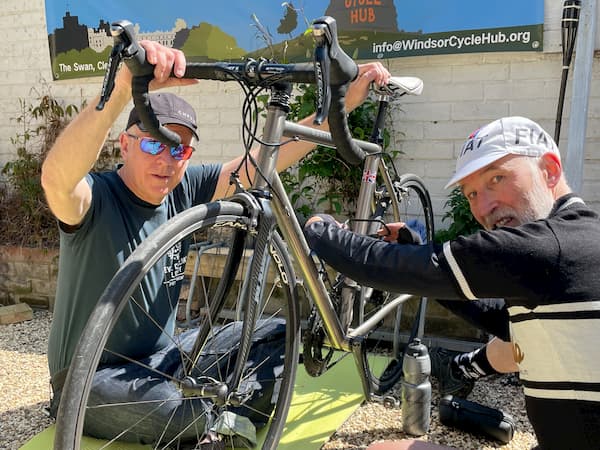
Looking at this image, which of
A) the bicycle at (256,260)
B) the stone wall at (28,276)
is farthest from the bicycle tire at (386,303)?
the stone wall at (28,276)

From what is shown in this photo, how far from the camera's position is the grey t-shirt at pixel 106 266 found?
1947mm

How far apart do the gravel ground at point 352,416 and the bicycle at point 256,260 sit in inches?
5.1

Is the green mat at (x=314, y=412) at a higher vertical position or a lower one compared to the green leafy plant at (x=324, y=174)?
lower

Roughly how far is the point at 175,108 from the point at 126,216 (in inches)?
16.0

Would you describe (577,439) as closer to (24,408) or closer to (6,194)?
(24,408)

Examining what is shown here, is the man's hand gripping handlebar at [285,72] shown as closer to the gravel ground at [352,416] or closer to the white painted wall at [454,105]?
the gravel ground at [352,416]

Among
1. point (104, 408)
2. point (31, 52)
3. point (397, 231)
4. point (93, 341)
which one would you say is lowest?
point (104, 408)

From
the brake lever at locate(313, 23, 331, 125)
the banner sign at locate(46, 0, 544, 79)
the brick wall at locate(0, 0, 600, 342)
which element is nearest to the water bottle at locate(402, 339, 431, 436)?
the brake lever at locate(313, 23, 331, 125)

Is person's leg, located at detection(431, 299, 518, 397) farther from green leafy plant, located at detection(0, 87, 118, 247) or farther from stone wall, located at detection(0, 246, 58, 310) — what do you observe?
green leafy plant, located at detection(0, 87, 118, 247)

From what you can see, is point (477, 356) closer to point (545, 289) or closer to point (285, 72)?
point (545, 289)

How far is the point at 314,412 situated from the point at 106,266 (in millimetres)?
1154

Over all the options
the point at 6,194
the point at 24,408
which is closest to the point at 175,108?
the point at 24,408

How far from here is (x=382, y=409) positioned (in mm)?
2680

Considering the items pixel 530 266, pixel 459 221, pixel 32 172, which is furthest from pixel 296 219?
pixel 32 172
